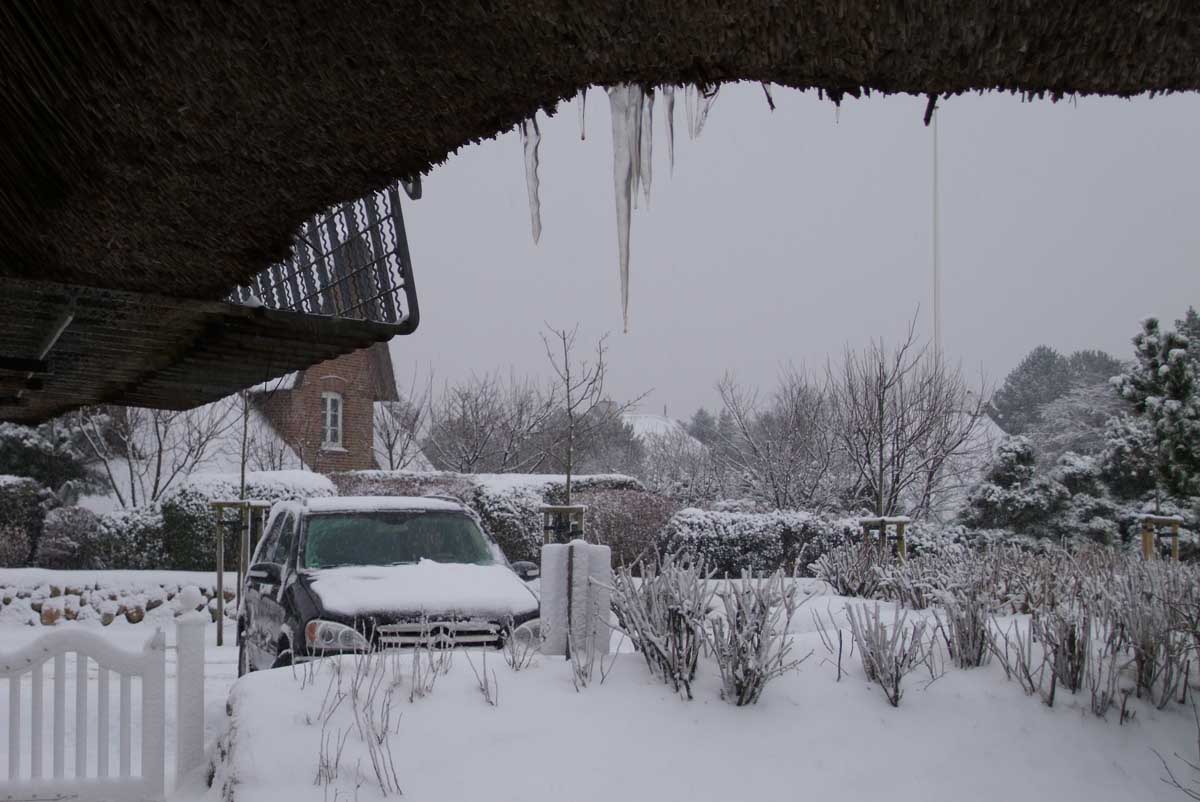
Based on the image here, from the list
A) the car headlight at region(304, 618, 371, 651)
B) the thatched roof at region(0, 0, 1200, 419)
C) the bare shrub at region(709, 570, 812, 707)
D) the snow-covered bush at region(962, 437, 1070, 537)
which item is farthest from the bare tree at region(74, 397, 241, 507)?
the thatched roof at region(0, 0, 1200, 419)

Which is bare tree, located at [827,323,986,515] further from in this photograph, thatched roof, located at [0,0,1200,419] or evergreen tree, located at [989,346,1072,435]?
evergreen tree, located at [989,346,1072,435]

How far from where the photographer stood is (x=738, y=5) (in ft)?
7.84

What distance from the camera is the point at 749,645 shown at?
17.4 feet

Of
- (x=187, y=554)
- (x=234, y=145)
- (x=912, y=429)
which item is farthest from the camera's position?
(x=912, y=429)

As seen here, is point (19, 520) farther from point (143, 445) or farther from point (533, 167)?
point (533, 167)

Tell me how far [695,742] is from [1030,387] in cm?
5550

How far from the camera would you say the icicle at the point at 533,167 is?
3.62 metres

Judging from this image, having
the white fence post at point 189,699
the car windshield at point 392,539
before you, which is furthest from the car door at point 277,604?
the white fence post at point 189,699

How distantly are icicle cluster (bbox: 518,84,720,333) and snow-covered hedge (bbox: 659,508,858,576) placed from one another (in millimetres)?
13105

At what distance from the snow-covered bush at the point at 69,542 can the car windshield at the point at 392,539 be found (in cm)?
994

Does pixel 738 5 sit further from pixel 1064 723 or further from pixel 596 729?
pixel 1064 723

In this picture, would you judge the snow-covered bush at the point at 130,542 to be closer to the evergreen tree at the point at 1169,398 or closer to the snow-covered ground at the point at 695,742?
the snow-covered ground at the point at 695,742

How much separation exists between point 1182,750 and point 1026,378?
182 feet

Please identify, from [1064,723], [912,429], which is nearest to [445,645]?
[1064,723]
